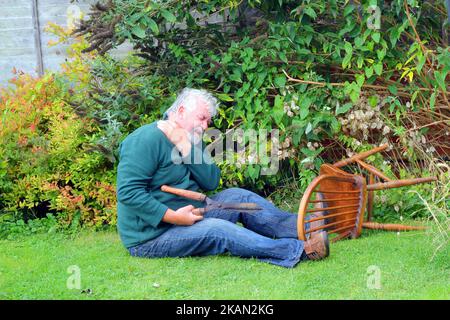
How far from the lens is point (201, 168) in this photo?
16.2ft

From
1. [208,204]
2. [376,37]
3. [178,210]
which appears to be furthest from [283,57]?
[178,210]

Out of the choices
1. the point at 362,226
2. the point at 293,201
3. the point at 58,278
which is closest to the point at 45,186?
the point at 58,278

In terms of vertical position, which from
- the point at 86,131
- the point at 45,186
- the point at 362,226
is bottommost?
the point at 362,226

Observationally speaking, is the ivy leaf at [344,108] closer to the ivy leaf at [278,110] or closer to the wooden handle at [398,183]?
the ivy leaf at [278,110]

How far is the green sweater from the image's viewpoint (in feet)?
14.8

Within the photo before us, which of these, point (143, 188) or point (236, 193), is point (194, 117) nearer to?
point (143, 188)

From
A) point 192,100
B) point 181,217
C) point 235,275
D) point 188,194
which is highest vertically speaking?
point 192,100

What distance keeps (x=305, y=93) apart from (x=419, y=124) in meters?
1.02

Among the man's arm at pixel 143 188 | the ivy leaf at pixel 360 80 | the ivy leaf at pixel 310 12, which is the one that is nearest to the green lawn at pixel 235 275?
the man's arm at pixel 143 188

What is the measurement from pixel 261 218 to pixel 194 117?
0.85 meters

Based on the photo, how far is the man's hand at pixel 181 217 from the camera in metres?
4.54
